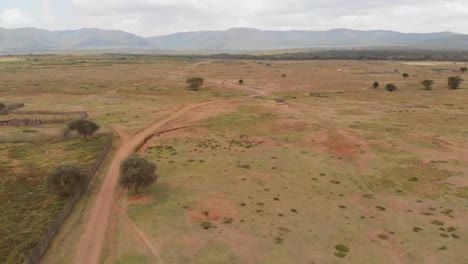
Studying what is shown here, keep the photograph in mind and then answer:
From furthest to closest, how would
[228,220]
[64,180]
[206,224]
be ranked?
1. [64,180]
2. [228,220]
3. [206,224]

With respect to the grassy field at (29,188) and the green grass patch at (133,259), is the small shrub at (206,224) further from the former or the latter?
the grassy field at (29,188)

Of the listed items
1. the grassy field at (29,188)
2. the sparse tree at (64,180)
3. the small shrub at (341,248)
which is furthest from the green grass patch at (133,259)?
the small shrub at (341,248)

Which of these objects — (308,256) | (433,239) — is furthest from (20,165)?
(433,239)

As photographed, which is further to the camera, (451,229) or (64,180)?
(64,180)

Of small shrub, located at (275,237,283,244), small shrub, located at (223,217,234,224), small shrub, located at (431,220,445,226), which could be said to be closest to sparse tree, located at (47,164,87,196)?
small shrub, located at (223,217,234,224)

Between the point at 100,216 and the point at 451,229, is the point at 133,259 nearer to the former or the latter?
the point at 100,216

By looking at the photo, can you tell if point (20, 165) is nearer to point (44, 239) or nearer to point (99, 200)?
point (99, 200)

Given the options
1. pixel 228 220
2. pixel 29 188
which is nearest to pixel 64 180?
pixel 29 188

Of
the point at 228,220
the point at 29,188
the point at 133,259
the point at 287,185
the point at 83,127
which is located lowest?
the point at 133,259
